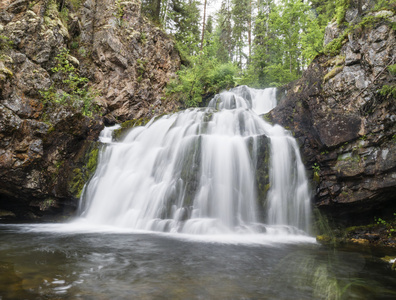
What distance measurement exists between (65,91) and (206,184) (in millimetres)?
7832

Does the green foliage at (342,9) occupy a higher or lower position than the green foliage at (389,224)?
higher

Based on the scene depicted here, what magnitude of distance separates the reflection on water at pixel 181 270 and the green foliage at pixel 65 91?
19.4ft

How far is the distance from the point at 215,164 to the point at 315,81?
4743 mm

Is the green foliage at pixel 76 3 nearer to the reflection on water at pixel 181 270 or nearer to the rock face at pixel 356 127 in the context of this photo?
the reflection on water at pixel 181 270

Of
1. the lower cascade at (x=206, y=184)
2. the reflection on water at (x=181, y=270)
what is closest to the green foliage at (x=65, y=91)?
the lower cascade at (x=206, y=184)

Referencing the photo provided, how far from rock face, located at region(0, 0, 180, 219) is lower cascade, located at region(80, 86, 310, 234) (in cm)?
131

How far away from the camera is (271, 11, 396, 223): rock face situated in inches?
279

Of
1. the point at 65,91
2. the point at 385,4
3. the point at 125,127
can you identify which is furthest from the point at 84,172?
the point at 385,4

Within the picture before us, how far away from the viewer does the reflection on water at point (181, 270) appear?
3.33 meters

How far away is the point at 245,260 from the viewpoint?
197 inches

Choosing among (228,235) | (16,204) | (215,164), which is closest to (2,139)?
(16,204)

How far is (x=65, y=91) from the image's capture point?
11.2 meters

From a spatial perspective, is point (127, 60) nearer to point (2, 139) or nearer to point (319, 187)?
point (2, 139)

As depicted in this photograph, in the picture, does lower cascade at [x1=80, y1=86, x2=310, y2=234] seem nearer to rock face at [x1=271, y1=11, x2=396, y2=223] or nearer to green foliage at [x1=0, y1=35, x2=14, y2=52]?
rock face at [x1=271, y1=11, x2=396, y2=223]
